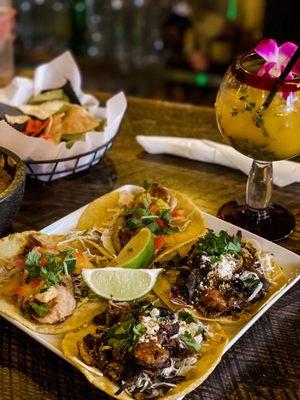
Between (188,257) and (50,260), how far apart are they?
14.0 inches

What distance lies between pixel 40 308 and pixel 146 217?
469 mm

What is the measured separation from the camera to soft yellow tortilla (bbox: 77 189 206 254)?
175 centimetres

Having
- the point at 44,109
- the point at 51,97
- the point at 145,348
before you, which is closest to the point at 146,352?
the point at 145,348

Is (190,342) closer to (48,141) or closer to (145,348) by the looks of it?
(145,348)

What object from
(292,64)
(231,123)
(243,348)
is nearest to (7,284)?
(243,348)


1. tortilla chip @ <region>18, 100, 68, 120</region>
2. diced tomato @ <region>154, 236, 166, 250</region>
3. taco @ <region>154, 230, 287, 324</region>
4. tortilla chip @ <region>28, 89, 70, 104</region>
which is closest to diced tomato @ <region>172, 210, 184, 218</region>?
diced tomato @ <region>154, 236, 166, 250</region>

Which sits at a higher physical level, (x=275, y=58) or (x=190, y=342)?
(x=275, y=58)

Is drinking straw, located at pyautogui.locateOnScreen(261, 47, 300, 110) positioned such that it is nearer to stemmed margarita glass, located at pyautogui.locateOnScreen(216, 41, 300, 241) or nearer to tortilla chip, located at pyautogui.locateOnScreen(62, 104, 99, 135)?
stemmed margarita glass, located at pyautogui.locateOnScreen(216, 41, 300, 241)

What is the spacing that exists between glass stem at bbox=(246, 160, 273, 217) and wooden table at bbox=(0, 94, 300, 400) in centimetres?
13

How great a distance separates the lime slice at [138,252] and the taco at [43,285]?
9 cm

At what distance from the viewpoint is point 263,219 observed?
1960 mm

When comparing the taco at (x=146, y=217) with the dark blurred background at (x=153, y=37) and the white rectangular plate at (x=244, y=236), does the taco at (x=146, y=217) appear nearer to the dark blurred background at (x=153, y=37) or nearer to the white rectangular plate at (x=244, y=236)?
the white rectangular plate at (x=244, y=236)

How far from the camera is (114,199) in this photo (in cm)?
194

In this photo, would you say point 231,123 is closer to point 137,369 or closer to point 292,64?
point 292,64
